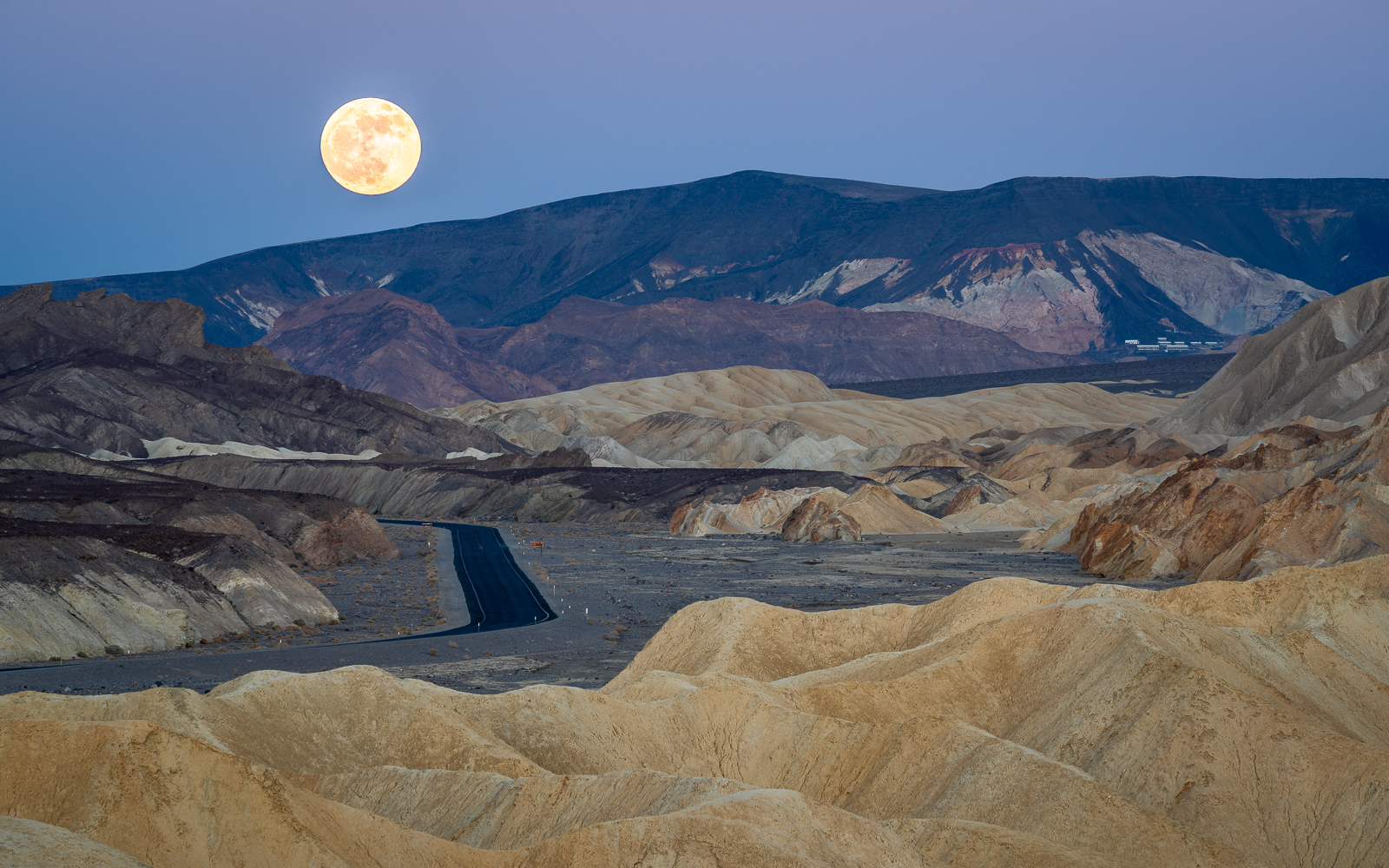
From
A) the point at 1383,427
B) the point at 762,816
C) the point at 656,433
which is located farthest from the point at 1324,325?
the point at 762,816

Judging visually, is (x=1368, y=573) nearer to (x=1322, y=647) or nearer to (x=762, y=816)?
(x=1322, y=647)

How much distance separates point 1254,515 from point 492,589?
27693 mm

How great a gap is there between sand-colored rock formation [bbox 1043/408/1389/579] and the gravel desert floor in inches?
95.1

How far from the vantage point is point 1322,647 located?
19.1 metres

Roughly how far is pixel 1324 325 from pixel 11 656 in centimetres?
9767

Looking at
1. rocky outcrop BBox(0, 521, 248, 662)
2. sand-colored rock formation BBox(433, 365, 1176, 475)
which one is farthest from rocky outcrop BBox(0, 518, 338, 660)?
sand-colored rock formation BBox(433, 365, 1176, 475)

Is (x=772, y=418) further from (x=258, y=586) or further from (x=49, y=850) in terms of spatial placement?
(x=49, y=850)

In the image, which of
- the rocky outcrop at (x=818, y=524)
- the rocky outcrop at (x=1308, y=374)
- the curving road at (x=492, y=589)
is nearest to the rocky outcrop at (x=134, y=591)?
the curving road at (x=492, y=589)

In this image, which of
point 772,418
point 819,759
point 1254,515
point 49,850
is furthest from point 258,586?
point 772,418

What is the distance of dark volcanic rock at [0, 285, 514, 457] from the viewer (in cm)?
10800

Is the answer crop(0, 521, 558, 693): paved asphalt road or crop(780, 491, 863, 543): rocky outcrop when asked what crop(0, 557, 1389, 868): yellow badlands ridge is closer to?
crop(0, 521, 558, 693): paved asphalt road

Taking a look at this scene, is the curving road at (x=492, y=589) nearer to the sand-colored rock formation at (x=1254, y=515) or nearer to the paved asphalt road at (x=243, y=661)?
the paved asphalt road at (x=243, y=661)

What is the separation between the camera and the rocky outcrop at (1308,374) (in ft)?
294

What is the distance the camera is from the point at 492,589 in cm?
4906
